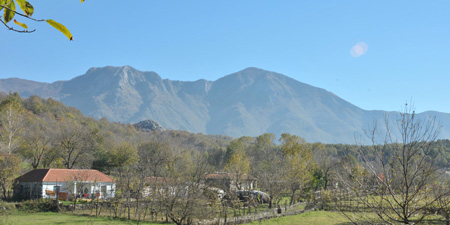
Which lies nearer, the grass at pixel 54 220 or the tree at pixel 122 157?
the grass at pixel 54 220

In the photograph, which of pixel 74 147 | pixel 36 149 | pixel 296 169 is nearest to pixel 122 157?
pixel 74 147

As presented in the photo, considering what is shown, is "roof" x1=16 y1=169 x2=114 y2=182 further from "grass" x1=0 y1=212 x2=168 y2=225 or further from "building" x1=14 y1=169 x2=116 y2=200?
"grass" x1=0 y1=212 x2=168 y2=225

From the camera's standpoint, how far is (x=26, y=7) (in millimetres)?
2027

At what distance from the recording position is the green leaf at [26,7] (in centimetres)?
200

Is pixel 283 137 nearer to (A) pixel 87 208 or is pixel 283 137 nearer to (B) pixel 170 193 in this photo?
(A) pixel 87 208

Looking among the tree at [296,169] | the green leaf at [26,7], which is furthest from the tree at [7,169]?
the green leaf at [26,7]

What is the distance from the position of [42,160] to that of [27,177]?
53.4 feet

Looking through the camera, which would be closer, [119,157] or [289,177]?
[289,177]

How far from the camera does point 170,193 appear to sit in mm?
19516

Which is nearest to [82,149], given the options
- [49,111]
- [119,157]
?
[119,157]

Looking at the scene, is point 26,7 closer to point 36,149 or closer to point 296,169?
point 296,169

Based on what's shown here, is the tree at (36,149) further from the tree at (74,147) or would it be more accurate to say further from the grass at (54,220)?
the grass at (54,220)

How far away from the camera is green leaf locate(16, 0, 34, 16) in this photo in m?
2.00

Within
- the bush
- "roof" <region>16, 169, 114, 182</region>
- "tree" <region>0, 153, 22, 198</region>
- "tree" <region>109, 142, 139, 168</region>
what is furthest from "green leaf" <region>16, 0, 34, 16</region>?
"tree" <region>109, 142, 139, 168</region>
